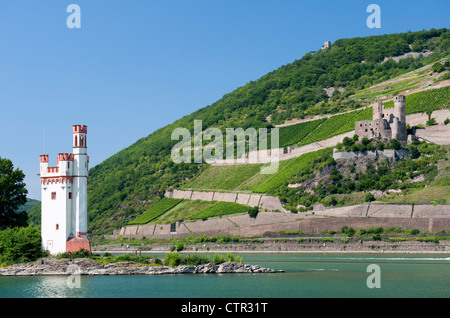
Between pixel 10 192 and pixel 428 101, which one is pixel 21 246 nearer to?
pixel 10 192

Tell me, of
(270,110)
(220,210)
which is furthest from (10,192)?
(270,110)

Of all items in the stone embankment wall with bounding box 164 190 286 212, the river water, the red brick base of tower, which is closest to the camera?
the river water

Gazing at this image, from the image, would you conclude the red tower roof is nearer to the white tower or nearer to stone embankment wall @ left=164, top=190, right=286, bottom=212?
the white tower

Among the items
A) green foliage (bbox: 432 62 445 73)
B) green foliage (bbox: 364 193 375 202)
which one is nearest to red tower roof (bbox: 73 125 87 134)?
green foliage (bbox: 364 193 375 202)

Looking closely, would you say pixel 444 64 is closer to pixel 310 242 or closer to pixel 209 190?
pixel 209 190

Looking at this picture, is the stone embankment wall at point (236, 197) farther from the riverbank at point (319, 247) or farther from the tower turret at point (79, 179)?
the tower turret at point (79, 179)

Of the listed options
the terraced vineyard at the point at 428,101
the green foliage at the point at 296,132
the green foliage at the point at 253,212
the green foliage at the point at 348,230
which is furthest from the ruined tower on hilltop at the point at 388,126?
the green foliage at the point at 296,132

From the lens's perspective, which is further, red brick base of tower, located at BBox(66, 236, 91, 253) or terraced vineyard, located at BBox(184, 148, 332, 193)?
terraced vineyard, located at BBox(184, 148, 332, 193)
